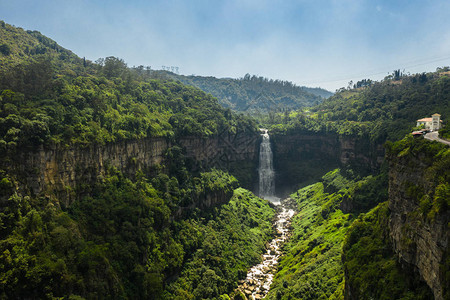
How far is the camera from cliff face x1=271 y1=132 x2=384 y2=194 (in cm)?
9572

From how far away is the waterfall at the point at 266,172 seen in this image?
10019cm

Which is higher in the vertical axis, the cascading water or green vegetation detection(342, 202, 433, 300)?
green vegetation detection(342, 202, 433, 300)

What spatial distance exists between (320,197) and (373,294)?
180 feet

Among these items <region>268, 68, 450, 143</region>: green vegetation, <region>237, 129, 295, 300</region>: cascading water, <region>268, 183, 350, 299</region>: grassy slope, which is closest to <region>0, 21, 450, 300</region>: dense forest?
<region>268, 183, 350, 299</region>: grassy slope

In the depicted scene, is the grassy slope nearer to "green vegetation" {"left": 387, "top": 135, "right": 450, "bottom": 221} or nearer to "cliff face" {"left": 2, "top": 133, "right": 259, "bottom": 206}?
"green vegetation" {"left": 387, "top": 135, "right": 450, "bottom": 221}

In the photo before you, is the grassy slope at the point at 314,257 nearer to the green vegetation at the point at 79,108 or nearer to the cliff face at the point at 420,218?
the cliff face at the point at 420,218

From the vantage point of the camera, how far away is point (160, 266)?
4391 centimetres

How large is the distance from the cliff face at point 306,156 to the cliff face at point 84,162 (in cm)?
3589

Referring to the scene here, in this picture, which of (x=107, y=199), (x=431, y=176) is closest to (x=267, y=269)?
(x=107, y=199)

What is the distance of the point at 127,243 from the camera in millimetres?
40531

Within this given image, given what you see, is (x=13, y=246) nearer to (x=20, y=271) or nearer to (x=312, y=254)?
(x=20, y=271)

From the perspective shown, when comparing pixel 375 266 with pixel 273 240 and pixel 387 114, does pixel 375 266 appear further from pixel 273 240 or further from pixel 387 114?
pixel 387 114

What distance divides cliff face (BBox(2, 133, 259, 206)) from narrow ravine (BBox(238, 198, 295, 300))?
25.1 metres

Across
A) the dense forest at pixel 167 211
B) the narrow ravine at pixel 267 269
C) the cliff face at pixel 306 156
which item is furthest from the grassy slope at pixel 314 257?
→ the cliff face at pixel 306 156
